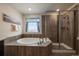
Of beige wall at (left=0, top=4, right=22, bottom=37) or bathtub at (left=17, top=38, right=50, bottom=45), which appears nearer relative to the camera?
Result: beige wall at (left=0, top=4, right=22, bottom=37)

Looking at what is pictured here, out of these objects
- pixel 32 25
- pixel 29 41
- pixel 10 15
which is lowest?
pixel 29 41

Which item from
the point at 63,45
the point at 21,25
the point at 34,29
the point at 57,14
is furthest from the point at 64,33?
the point at 21,25

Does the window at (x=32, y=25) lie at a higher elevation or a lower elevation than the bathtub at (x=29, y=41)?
higher

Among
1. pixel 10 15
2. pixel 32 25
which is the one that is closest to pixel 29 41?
pixel 32 25

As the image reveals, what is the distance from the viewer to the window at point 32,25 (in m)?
2.04

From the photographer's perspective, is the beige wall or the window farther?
the window

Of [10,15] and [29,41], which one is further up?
[10,15]

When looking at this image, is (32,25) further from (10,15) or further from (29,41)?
(10,15)

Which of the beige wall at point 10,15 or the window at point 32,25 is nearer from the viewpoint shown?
the beige wall at point 10,15

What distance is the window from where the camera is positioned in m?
2.04

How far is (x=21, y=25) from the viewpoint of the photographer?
2.02 metres

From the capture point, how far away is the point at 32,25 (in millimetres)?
2045

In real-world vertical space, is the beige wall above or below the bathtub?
above

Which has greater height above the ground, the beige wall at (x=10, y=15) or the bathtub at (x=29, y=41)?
the beige wall at (x=10, y=15)
